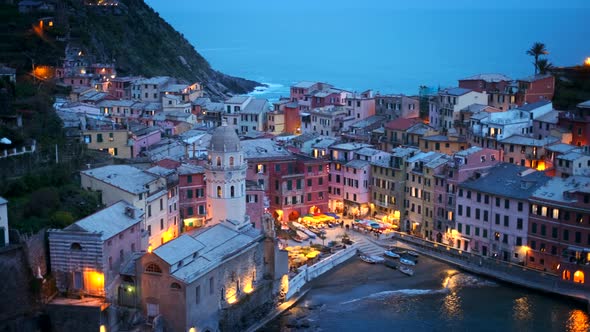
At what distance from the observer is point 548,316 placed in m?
41.8

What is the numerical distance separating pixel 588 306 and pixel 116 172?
81.2ft

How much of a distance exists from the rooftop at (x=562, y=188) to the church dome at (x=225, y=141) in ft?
55.0

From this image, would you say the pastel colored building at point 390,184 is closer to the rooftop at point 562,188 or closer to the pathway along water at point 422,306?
the pathway along water at point 422,306

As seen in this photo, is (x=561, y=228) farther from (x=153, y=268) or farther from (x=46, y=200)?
(x=46, y=200)

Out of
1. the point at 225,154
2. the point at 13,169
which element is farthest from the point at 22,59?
the point at 225,154

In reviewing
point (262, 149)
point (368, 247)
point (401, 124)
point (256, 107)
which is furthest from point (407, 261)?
point (256, 107)

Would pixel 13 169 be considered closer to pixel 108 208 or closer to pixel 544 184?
pixel 108 208

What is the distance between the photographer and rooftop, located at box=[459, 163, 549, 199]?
4766 centimetres

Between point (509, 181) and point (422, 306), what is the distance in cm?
1020

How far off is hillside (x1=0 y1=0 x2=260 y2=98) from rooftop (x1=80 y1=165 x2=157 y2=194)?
108ft

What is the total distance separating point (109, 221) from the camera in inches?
1468

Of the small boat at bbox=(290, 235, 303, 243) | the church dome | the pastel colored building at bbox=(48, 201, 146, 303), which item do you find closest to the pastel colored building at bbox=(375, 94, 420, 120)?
the small boat at bbox=(290, 235, 303, 243)

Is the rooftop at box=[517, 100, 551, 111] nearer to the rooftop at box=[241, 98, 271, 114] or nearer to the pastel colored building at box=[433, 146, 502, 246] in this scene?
the pastel colored building at box=[433, 146, 502, 246]

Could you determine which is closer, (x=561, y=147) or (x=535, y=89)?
(x=561, y=147)
